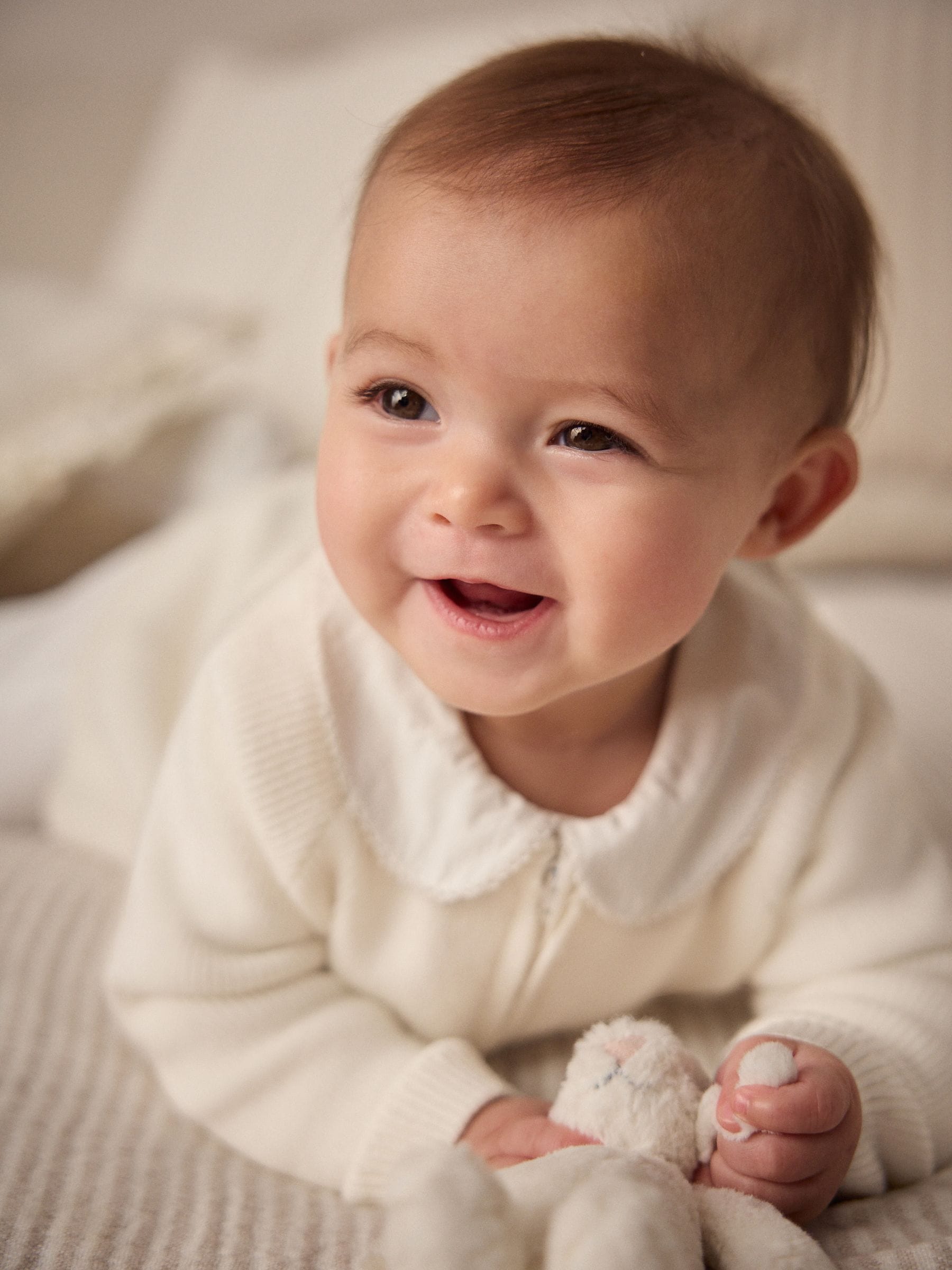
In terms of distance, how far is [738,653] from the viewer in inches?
31.5

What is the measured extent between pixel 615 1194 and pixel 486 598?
0.31m

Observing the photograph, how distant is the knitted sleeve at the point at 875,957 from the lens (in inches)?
25.8

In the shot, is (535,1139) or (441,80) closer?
(535,1139)

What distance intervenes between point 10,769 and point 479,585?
0.62 m

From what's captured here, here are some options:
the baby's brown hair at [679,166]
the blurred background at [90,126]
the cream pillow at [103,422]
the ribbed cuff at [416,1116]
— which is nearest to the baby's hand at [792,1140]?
the ribbed cuff at [416,1116]

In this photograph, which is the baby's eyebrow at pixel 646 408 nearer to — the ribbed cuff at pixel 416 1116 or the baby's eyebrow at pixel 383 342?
the baby's eyebrow at pixel 383 342

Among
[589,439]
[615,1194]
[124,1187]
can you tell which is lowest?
[124,1187]

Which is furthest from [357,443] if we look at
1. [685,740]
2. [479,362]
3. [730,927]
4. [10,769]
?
[10,769]

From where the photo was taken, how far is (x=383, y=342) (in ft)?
1.97

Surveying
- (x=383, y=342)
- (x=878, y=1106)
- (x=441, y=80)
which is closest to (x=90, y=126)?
(x=441, y=80)

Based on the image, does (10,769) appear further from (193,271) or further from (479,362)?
(193,271)

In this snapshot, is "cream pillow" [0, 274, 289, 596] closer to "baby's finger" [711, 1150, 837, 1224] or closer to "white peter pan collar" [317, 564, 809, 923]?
"white peter pan collar" [317, 564, 809, 923]

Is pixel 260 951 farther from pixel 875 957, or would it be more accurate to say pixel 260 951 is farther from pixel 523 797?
pixel 875 957

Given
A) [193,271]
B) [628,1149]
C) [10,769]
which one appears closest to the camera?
[628,1149]
